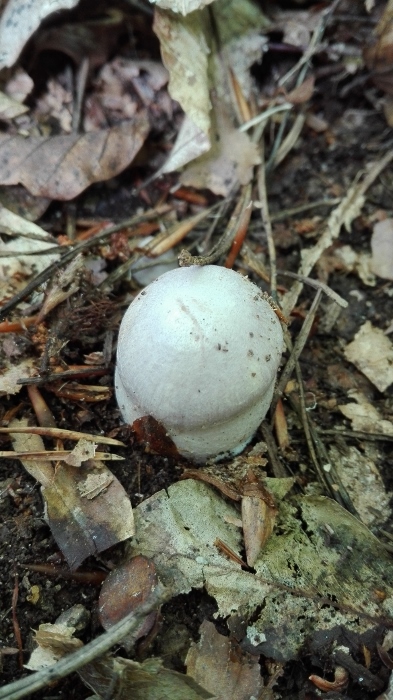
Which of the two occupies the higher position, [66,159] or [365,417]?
[66,159]

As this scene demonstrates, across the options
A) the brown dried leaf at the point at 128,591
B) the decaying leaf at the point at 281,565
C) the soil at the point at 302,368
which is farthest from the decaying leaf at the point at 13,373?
the brown dried leaf at the point at 128,591

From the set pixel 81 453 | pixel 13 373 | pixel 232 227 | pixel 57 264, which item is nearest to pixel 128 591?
pixel 81 453

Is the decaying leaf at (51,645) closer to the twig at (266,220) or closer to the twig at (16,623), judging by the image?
the twig at (16,623)

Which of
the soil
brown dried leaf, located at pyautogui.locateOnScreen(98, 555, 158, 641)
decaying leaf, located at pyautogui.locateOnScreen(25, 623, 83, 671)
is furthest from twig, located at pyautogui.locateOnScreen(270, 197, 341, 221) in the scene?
decaying leaf, located at pyautogui.locateOnScreen(25, 623, 83, 671)

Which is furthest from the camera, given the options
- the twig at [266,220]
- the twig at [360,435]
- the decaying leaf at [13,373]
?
the twig at [266,220]

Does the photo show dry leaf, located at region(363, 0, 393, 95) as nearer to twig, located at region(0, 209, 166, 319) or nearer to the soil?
the soil

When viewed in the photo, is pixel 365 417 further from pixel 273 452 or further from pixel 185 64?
pixel 185 64
